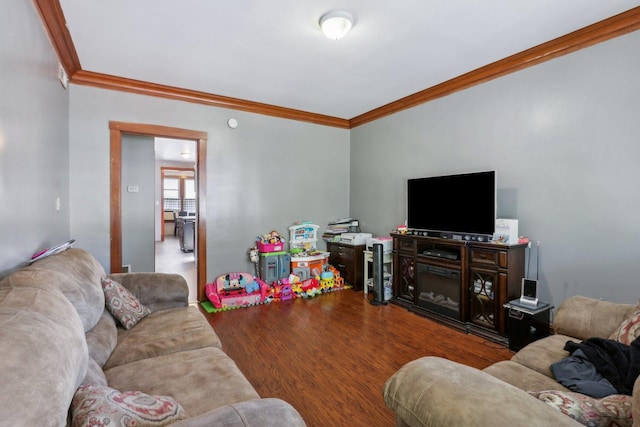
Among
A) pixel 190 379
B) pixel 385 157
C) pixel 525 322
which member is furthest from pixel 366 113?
pixel 190 379

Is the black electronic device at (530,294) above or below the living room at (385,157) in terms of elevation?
below

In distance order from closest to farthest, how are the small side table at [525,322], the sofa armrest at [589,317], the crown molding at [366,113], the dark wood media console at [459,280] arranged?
the sofa armrest at [589,317] → the crown molding at [366,113] → the small side table at [525,322] → the dark wood media console at [459,280]

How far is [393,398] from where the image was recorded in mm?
1032

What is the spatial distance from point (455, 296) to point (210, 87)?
3.61 m

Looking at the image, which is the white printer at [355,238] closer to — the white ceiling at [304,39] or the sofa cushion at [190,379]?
the white ceiling at [304,39]

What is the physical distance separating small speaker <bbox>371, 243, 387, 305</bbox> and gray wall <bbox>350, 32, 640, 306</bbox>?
1.24m

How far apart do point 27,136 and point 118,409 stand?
1.95 meters

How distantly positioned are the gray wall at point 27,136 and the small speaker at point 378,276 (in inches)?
126

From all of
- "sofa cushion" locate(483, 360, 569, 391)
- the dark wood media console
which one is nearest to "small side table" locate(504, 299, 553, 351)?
the dark wood media console

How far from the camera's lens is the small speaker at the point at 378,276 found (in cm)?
377

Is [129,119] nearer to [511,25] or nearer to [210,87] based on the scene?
[210,87]

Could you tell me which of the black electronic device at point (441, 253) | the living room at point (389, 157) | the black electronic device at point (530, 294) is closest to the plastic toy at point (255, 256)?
the living room at point (389, 157)

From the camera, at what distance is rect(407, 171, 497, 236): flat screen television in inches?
113

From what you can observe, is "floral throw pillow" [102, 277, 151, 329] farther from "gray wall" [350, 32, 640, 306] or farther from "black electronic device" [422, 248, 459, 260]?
"gray wall" [350, 32, 640, 306]
